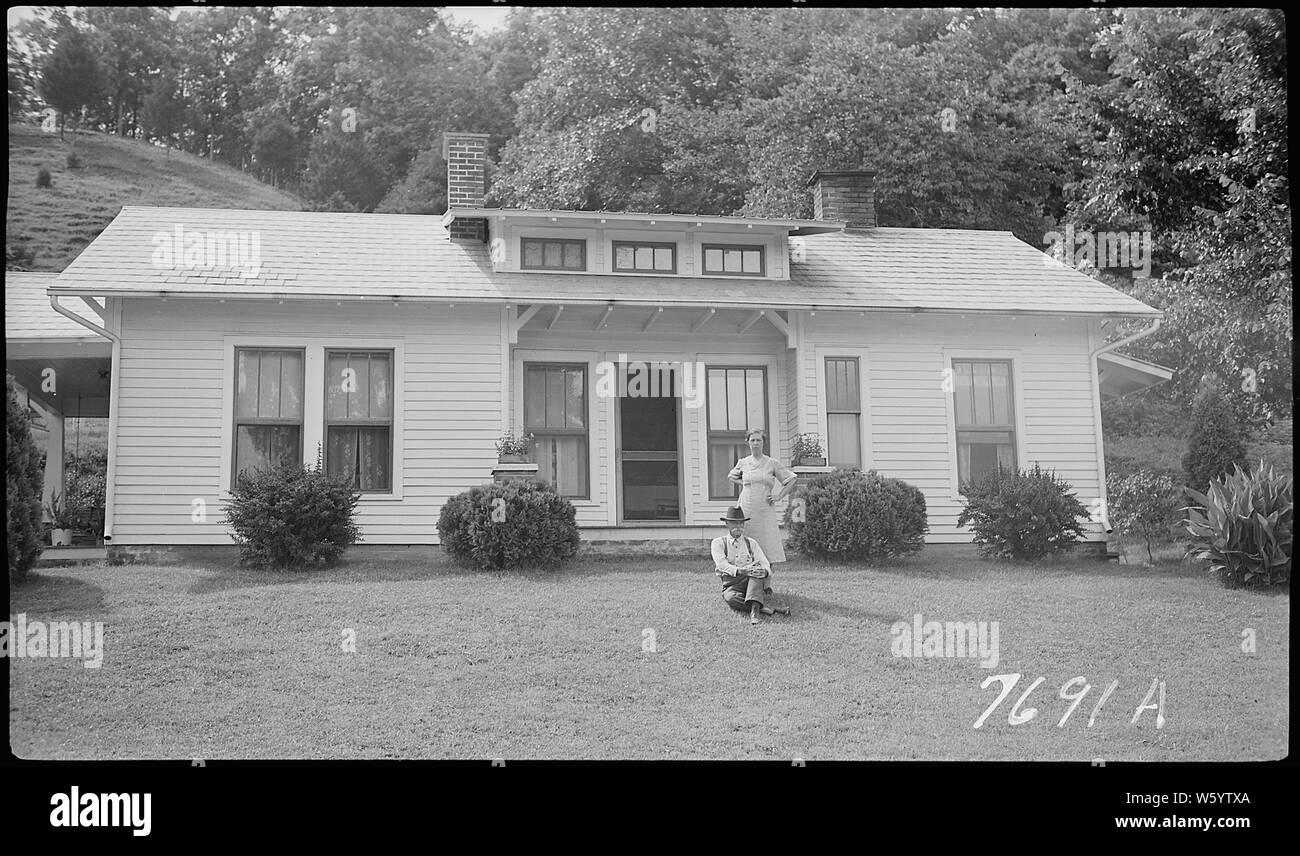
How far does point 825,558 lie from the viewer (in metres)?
11.7

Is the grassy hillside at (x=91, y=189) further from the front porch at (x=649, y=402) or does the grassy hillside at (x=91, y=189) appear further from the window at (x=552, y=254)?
the front porch at (x=649, y=402)

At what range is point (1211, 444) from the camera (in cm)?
1425

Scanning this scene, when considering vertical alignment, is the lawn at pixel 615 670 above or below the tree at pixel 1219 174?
below

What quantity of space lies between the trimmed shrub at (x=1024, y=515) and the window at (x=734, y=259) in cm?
363

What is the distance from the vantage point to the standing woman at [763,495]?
9734 mm

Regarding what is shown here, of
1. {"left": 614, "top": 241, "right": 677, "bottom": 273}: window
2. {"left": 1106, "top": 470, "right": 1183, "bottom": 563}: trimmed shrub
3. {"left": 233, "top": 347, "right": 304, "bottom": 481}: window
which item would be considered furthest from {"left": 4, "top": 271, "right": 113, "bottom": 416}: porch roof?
{"left": 1106, "top": 470, "right": 1183, "bottom": 563}: trimmed shrub

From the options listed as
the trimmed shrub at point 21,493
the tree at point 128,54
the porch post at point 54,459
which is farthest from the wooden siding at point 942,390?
the tree at point 128,54

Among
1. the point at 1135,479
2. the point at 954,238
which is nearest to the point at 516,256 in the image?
the point at 954,238

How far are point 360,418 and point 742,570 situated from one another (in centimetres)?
505

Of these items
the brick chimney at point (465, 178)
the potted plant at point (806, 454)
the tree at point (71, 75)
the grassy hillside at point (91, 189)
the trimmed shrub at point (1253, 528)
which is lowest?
the trimmed shrub at point (1253, 528)

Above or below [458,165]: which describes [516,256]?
below

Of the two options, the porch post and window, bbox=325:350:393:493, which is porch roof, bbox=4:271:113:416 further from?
window, bbox=325:350:393:493

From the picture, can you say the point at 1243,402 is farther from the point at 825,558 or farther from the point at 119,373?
the point at 119,373
